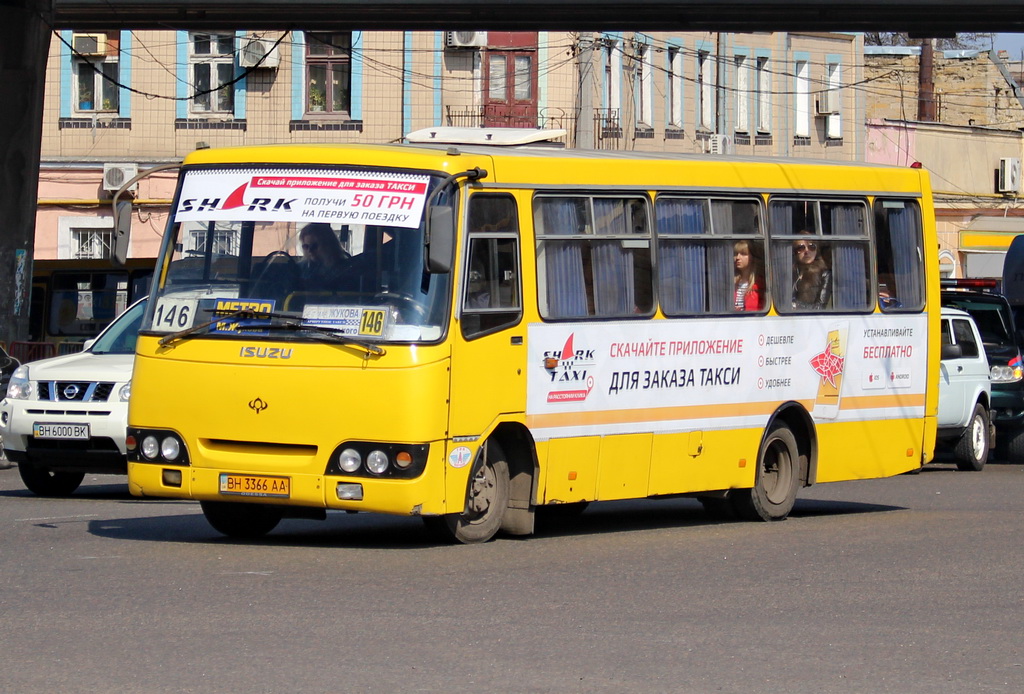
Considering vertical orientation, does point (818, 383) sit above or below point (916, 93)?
below

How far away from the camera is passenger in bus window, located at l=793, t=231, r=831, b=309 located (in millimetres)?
15023

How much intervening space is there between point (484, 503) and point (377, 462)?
1.16 m

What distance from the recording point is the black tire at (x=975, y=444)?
23.7 meters

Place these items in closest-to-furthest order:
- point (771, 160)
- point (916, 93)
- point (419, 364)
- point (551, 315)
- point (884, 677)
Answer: point (884, 677), point (419, 364), point (551, 315), point (771, 160), point (916, 93)

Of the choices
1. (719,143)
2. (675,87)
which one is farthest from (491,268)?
(675,87)

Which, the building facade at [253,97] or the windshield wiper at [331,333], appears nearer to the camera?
the windshield wiper at [331,333]

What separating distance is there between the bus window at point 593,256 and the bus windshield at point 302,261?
1254 mm

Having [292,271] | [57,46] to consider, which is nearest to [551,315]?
→ [292,271]

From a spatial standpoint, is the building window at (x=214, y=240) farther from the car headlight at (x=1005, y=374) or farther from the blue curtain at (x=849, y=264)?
the car headlight at (x=1005, y=374)

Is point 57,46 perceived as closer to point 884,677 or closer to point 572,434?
point 572,434

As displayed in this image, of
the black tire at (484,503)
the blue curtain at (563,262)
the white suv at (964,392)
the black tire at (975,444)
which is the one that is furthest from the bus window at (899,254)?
the black tire at (975,444)

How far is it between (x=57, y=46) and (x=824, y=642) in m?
34.8

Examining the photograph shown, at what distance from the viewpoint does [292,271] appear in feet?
38.1

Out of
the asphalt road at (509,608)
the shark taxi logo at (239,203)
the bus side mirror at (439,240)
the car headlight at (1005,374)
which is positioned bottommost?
the asphalt road at (509,608)
